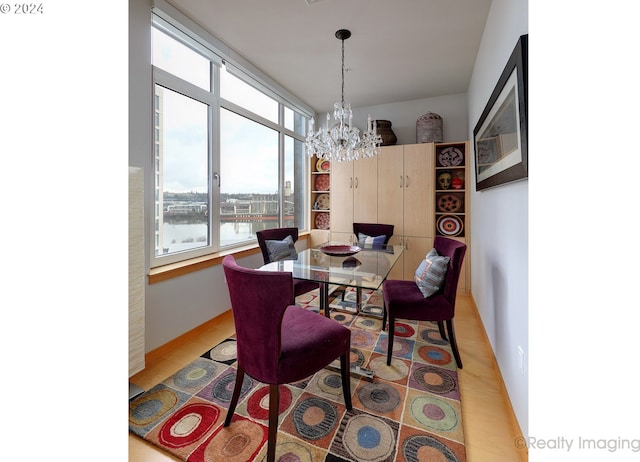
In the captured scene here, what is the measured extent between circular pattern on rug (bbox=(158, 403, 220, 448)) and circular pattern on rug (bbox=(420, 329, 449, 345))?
1696 mm

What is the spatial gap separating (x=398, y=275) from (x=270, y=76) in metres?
3.03

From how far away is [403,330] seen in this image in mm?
2512

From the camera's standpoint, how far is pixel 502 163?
161 cm

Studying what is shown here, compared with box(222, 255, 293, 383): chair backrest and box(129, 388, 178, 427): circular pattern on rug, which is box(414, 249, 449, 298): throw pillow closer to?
box(222, 255, 293, 383): chair backrest

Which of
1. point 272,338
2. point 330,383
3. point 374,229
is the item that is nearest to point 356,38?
point 374,229

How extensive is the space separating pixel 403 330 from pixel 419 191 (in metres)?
1.93

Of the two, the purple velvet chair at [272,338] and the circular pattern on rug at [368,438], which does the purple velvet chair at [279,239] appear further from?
the circular pattern on rug at [368,438]

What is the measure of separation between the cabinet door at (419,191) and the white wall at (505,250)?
107cm

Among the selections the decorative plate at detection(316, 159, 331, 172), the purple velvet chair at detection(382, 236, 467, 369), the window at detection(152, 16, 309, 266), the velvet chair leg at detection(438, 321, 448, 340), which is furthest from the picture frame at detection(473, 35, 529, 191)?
the decorative plate at detection(316, 159, 331, 172)

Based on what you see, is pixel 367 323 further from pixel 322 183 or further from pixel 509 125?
pixel 322 183

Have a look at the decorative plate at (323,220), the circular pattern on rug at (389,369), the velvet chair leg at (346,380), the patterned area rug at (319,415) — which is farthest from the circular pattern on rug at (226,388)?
the decorative plate at (323,220)

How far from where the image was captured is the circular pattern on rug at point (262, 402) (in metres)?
1.50
